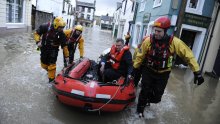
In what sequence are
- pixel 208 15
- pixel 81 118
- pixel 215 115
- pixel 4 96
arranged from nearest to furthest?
pixel 81 118 < pixel 4 96 < pixel 215 115 < pixel 208 15

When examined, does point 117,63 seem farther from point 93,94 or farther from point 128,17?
point 128,17

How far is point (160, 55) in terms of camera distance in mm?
3812

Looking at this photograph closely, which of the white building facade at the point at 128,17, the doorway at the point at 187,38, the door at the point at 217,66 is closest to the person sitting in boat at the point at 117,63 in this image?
the door at the point at 217,66

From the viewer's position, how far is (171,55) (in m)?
3.85

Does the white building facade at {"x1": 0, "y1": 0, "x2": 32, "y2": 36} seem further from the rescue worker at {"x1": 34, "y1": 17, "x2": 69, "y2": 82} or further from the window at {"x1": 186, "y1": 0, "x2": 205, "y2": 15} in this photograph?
the window at {"x1": 186, "y1": 0, "x2": 205, "y2": 15}

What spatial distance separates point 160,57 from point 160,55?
0.04m

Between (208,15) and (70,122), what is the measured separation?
29.8 ft

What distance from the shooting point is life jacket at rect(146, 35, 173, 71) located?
12.3ft

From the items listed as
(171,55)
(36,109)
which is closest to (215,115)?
(171,55)

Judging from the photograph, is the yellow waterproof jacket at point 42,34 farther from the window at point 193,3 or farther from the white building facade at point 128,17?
the white building facade at point 128,17

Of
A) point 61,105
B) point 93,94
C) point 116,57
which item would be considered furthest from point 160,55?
point 61,105

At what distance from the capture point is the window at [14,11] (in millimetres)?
13891

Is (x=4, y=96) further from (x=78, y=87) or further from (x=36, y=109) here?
(x=78, y=87)

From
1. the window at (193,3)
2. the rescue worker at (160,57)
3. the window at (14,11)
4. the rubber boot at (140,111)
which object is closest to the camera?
the rescue worker at (160,57)
